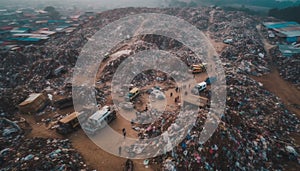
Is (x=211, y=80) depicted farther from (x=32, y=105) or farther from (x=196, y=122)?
(x=32, y=105)

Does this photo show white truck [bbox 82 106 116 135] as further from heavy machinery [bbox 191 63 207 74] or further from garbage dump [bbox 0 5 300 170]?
heavy machinery [bbox 191 63 207 74]

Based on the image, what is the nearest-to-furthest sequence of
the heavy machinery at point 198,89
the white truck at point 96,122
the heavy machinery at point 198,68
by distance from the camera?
the white truck at point 96,122 → the heavy machinery at point 198,89 → the heavy machinery at point 198,68

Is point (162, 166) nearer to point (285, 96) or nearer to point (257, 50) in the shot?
point (285, 96)

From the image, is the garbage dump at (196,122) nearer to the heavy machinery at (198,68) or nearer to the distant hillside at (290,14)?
the heavy machinery at (198,68)

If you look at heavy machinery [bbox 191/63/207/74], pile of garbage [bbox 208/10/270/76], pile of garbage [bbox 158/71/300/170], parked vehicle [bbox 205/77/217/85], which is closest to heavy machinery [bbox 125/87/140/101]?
parked vehicle [bbox 205/77/217/85]

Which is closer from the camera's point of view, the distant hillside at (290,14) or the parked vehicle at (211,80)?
the parked vehicle at (211,80)

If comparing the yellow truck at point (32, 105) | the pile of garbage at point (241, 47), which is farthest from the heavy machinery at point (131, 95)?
the pile of garbage at point (241, 47)

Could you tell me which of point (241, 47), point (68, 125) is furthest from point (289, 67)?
point (68, 125)

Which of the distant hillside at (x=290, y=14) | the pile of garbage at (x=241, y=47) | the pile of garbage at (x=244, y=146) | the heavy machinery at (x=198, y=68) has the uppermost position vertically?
the distant hillside at (x=290, y=14)
